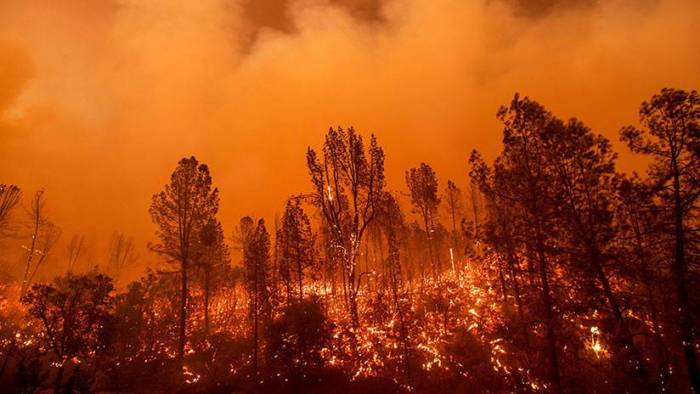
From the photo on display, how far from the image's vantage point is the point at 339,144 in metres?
28.3

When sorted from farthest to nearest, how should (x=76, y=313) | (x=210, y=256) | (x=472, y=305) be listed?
(x=210, y=256)
(x=472, y=305)
(x=76, y=313)

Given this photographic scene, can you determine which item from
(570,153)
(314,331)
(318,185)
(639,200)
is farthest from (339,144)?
(639,200)

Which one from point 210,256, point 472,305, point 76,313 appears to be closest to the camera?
point 76,313

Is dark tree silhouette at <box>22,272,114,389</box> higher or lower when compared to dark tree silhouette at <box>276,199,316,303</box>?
lower

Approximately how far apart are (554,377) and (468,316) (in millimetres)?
13381

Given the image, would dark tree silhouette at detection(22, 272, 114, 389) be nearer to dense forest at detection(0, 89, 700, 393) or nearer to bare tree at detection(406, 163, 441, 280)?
dense forest at detection(0, 89, 700, 393)

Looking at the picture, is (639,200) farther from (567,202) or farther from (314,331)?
(314,331)

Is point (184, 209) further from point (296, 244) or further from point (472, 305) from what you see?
point (472, 305)

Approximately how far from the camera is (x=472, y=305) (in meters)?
29.8

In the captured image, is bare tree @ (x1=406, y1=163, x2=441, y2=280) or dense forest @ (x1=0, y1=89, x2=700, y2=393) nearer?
dense forest @ (x1=0, y1=89, x2=700, y2=393)

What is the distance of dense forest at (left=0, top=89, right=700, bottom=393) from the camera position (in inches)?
615

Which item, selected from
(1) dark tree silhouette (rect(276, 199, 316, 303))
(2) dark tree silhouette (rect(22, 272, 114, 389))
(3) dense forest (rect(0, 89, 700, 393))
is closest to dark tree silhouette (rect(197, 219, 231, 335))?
(3) dense forest (rect(0, 89, 700, 393))

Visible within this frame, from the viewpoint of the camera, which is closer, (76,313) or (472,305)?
(76,313)

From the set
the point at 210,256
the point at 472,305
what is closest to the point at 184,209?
the point at 210,256
